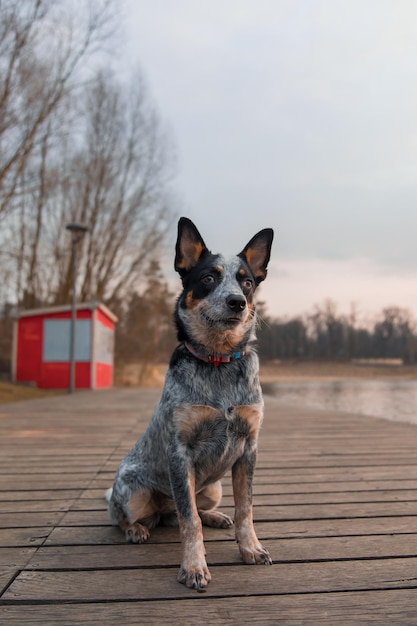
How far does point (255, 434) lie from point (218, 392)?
10.5 inches

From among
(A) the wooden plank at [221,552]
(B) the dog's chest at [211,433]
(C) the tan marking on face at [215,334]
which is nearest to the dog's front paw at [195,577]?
(A) the wooden plank at [221,552]

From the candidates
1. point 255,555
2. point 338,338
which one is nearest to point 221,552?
point 255,555

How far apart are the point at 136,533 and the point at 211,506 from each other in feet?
1.46

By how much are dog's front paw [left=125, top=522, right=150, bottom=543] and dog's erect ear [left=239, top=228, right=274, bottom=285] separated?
130 cm

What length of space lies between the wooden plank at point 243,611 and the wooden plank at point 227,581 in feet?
0.16

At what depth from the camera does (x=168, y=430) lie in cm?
219

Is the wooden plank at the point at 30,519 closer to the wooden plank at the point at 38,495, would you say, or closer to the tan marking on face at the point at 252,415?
the wooden plank at the point at 38,495

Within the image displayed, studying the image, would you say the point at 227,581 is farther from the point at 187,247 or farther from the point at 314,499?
the point at 187,247

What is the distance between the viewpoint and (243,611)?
5.41ft

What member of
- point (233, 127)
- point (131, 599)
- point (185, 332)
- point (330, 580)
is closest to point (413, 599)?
point (330, 580)

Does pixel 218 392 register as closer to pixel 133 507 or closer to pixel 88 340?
pixel 133 507

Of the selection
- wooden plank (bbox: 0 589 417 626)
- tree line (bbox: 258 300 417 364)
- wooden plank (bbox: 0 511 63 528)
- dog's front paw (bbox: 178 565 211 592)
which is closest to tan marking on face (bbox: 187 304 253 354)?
dog's front paw (bbox: 178 565 211 592)

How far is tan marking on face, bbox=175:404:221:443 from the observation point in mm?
2127

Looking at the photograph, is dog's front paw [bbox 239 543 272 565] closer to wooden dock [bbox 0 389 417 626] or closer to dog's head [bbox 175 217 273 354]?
wooden dock [bbox 0 389 417 626]
